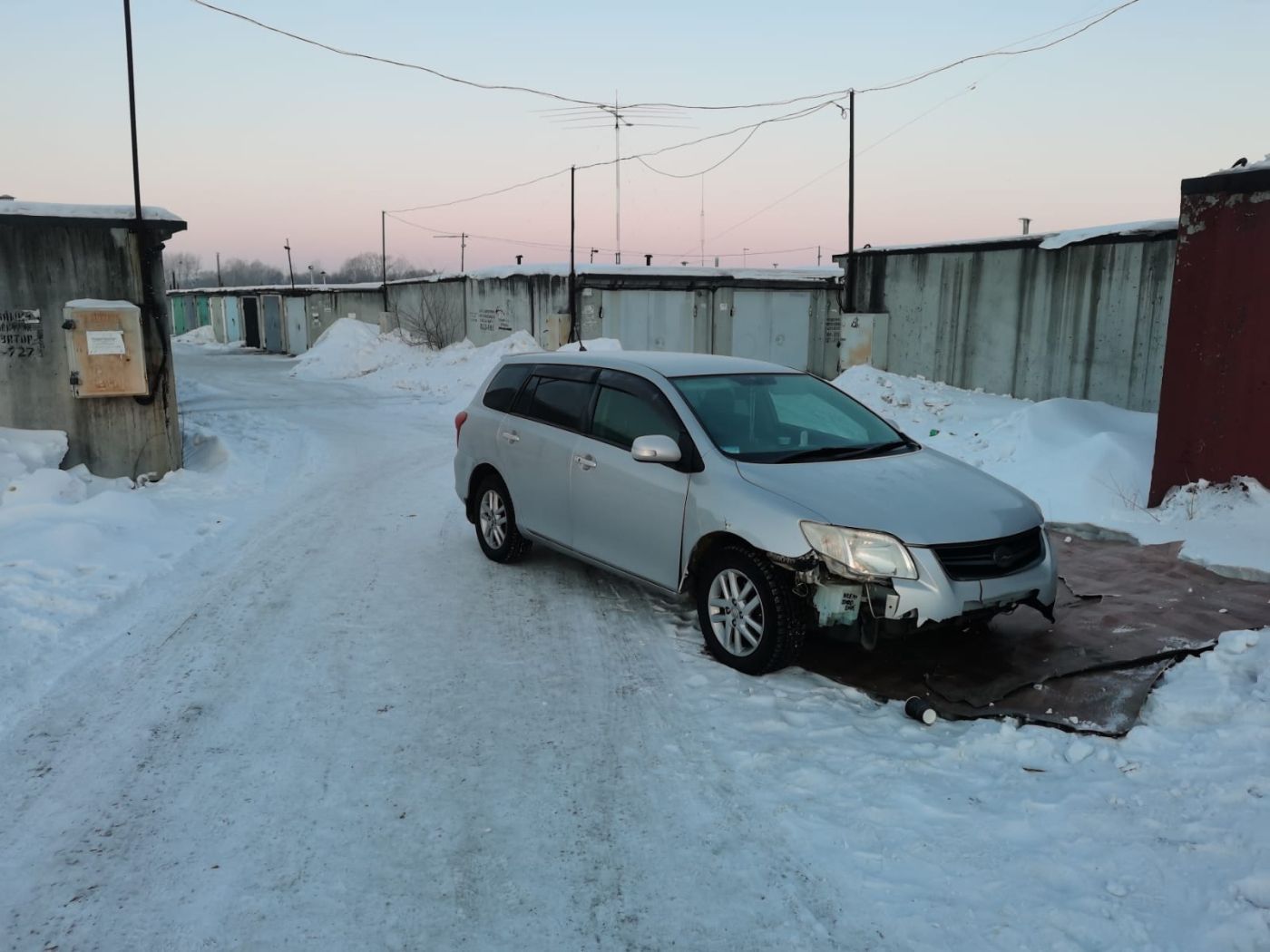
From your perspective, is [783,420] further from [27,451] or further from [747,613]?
[27,451]

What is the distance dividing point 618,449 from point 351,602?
2.17m

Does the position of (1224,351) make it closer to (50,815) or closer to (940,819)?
(940,819)

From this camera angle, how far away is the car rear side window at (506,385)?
7.27 meters

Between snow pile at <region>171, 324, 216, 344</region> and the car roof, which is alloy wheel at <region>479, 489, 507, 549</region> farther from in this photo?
snow pile at <region>171, 324, 216, 344</region>

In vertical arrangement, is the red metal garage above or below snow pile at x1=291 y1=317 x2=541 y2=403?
above

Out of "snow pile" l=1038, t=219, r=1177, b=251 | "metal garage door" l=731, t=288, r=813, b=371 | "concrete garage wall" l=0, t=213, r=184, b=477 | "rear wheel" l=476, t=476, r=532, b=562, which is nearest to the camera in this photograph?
"rear wheel" l=476, t=476, r=532, b=562

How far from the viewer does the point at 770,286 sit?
27.4 meters

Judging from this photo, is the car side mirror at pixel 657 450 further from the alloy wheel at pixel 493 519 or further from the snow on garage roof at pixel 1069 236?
the snow on garage roof at pixel 1069 236

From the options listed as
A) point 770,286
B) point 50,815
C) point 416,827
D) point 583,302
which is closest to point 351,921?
point 416,827

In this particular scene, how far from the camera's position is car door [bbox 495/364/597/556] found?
647cm

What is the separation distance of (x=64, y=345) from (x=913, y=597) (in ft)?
29.8

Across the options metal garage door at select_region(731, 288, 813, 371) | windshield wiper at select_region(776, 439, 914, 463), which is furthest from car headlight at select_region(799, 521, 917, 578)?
metal garage door at select_region(731, 288, 813, 371)

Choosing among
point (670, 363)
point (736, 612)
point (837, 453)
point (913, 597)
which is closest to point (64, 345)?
point (670, 363)

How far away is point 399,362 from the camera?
32125 millimetres
